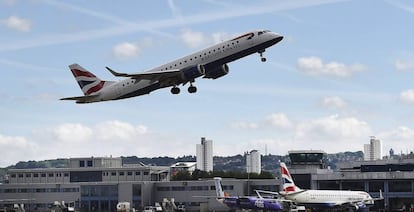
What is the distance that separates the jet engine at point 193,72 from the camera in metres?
111

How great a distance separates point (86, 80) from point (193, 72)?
28.2 meters

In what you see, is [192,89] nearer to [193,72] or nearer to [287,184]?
[193,72]

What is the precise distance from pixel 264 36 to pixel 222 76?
1059cm

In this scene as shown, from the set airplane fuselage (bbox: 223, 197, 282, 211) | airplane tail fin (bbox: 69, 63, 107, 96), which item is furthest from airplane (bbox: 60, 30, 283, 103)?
airplane fuselage (bbox: 223, 197, 282, 211)

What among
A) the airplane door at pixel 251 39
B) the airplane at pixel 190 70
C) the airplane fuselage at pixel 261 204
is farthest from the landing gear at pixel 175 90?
the airplane fuselage at pixel 261 204

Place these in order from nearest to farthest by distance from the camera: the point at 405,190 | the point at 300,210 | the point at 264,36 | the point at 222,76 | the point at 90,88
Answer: the point at 264,36 < the point at 222,76 < the point at 90,88 < the point at 300,210 < the point at 405,190

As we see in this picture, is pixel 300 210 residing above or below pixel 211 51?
below

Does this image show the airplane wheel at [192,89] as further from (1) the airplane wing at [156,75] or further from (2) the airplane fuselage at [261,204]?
(2) the airplane fuselage at [261,204]

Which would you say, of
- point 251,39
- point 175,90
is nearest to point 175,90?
point 175,90

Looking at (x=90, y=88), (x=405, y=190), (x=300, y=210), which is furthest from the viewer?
(x=405, y=190)

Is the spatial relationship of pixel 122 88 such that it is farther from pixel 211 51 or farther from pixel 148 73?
pixel 211 51

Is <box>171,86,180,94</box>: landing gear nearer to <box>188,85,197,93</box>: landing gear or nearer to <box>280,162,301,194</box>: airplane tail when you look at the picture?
<box>188,85,197,93</box>: landing gear

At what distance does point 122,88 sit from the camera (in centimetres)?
12019

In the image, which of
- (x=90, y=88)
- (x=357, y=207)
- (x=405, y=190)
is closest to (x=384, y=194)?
(x=405, y=190)
